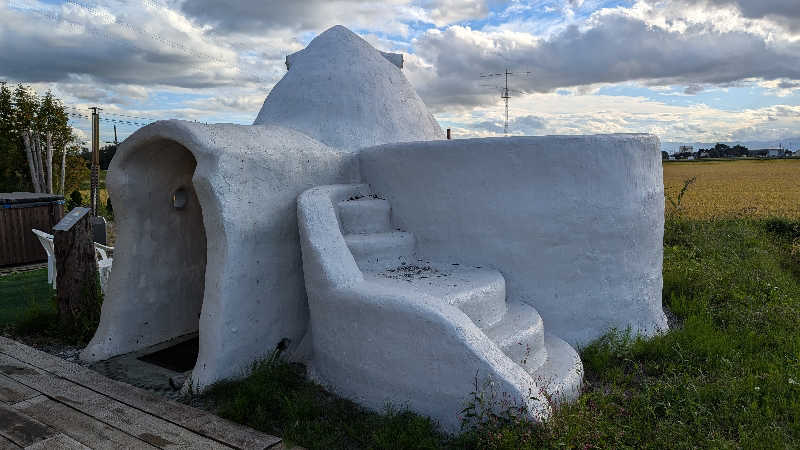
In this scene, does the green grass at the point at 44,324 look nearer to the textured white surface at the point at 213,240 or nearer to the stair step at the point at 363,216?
the textured white surface at the point at 213,240

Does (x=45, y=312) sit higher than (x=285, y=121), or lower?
lower

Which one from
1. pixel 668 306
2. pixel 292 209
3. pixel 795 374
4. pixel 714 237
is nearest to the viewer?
pixel 795 374

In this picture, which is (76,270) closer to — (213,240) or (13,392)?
(13,392)

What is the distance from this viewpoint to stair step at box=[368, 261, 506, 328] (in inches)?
176

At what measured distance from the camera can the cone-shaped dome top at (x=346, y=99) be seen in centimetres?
662

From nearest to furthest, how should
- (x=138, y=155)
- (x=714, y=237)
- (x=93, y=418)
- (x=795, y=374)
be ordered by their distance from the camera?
(x=93, y=418) → (x=795, y=374) → (x=138, y=155) → (x=714, y=237)

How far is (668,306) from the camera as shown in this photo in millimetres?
7035

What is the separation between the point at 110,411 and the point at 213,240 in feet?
4.95

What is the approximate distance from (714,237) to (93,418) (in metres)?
10.9

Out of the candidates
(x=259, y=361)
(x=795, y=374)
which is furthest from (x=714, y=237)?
(x=259, y=361)

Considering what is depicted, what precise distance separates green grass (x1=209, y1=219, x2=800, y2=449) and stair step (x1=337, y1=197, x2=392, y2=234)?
145 cm

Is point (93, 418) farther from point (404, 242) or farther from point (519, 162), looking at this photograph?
point (519, 162)

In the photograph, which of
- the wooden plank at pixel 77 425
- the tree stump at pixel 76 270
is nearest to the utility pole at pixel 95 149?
the tree stump at pixel 76 270

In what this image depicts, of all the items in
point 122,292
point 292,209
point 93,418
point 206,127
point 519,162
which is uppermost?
point 206,127
